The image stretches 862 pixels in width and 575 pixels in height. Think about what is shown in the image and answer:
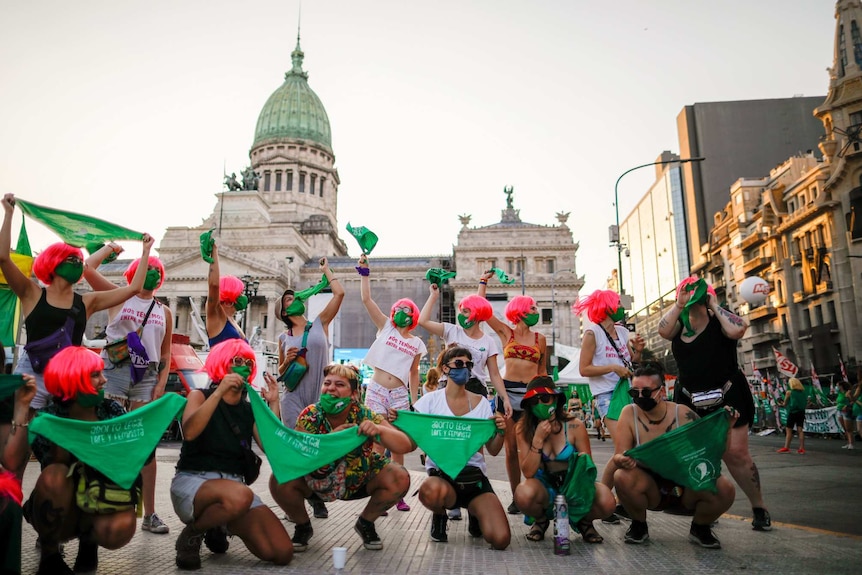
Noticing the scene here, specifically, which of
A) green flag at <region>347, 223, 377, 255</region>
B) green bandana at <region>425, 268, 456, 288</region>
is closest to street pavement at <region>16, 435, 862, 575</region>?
green bandana at <region>425, 268, 456, 288</region>

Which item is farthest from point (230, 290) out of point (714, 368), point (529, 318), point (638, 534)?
point (714, 368)

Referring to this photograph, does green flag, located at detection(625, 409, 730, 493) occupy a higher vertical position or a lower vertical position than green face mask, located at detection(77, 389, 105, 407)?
lower

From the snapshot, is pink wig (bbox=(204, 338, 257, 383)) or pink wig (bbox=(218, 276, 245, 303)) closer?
pink wig (bbox=(204, 338, 257, 383))

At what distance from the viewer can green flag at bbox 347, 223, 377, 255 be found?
7.25 metres

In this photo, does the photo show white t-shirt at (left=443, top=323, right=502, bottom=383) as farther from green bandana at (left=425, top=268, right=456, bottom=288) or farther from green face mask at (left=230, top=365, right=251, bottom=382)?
green face mask at (left=230, top=365, right=251, bottom=382)

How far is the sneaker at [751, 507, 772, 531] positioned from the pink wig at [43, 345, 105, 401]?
217 inches

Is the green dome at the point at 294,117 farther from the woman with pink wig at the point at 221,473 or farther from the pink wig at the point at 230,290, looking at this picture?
the woman with pink wig at the point at 221,473

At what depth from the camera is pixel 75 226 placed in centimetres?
575

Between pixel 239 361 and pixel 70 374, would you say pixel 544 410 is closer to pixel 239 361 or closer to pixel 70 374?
pixel 239 361

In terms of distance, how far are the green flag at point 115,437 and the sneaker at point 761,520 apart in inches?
197

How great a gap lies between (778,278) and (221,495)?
48.4m

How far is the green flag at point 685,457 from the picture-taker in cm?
470

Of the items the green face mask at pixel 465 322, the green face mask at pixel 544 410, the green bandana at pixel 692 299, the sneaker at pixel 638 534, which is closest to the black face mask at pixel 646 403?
the green face mask at pixel 544 410

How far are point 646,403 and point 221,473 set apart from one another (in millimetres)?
3318
